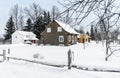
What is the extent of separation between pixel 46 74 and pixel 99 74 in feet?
8.03

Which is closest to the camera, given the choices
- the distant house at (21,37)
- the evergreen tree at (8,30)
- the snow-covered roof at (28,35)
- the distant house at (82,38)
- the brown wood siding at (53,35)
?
the distant house at (82,38)

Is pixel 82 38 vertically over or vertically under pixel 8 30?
under

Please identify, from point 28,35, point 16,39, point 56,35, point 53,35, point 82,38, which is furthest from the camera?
point 28,35

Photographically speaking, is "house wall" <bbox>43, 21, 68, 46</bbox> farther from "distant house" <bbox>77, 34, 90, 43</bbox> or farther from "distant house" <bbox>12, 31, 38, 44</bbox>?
"distant house" <bbox>12, 31, 38, 44</bbox>

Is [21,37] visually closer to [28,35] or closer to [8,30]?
[28,35]

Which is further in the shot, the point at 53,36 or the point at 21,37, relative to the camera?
the point at 21,37

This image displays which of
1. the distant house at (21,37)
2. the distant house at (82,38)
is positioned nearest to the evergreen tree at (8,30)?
the distant house at (21,37)

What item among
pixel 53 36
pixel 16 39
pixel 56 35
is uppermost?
pixel 56 35

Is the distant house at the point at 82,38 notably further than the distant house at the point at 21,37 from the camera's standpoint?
No

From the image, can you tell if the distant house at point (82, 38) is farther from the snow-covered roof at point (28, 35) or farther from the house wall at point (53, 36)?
the snow-covered roof at point (28, 35)

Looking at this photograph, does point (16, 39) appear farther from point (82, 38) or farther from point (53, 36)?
point (82, 38)

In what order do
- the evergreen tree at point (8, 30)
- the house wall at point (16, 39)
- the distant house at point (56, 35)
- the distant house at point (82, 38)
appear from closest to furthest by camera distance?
the distant house at point (82, 38), the distant house at point (56, 35), the house wall at point (16, 39), the evergreen tree at point (8, 30)

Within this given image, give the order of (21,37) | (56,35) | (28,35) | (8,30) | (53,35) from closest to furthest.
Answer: (56,35) < (53,35) < (21,37) < (28,35) < (8,30)

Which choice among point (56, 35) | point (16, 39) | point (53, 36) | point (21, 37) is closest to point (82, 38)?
point (56, 35)
